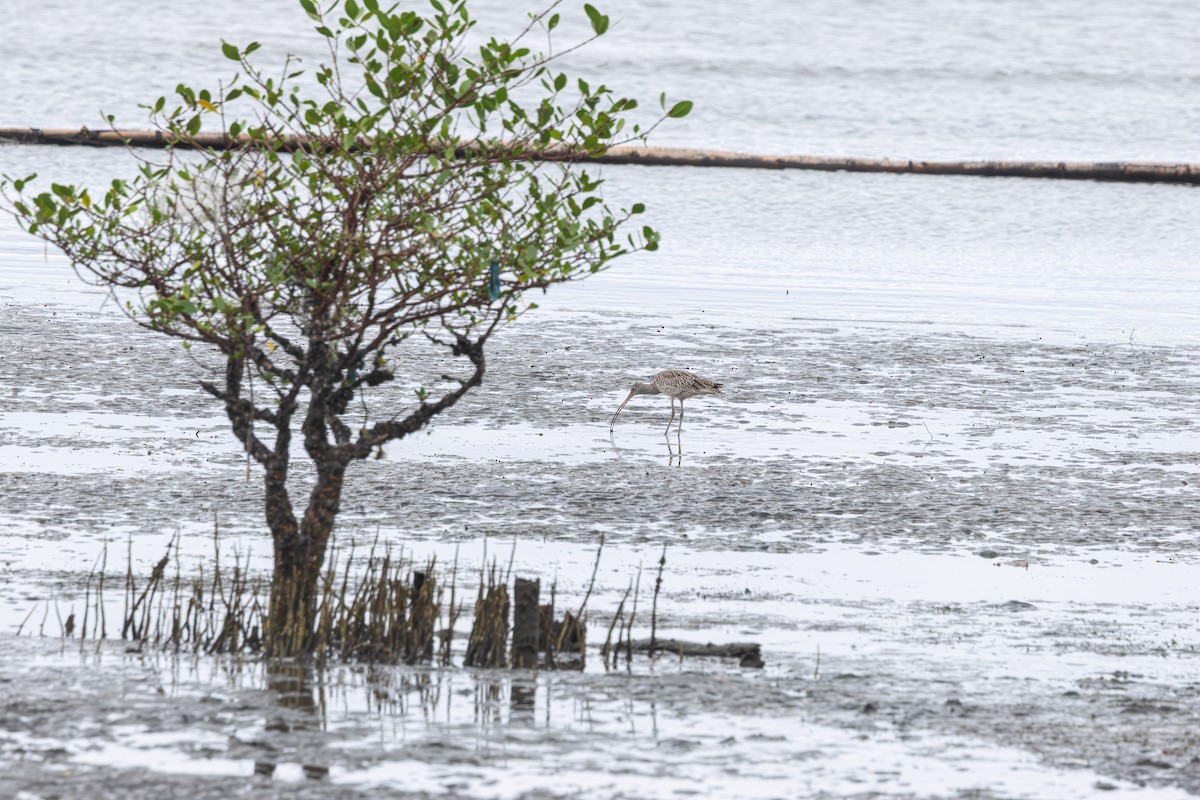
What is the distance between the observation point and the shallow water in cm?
687

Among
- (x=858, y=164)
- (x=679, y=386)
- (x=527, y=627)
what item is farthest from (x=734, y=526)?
(x=858, y=164)

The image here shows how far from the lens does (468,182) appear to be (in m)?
8.52

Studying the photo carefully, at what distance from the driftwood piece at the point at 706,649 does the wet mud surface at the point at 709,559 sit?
85 mm

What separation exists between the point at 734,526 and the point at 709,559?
819 millimetres

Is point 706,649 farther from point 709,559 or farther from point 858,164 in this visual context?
point 858,164

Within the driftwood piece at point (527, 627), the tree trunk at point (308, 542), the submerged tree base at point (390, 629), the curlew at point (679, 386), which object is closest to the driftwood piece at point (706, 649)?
the submerged tree base at point (390, 629)

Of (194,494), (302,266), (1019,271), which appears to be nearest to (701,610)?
(302,266)

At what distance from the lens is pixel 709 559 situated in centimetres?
1012

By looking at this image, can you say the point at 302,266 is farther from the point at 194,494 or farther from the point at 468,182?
the point at 194,494

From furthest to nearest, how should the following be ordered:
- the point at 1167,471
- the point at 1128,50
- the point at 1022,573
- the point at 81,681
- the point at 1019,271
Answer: the point at 1128,50 < the point at 1019,271 < the point at 1167,471 < the point at 1022,573 < the point at 81,681

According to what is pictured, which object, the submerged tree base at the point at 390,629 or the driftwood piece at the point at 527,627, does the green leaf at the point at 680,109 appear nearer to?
the submerged tree base at the point at 390,629

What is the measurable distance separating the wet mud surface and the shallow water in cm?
3

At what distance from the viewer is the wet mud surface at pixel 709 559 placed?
22.3 feet

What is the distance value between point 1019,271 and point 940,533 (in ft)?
52.2
